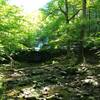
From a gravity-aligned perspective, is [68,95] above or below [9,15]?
below

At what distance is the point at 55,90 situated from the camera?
1727cm

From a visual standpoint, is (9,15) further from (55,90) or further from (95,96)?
(95,96)

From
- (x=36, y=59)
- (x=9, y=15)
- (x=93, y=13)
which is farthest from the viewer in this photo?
(x=93, y=13)

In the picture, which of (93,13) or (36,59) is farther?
(93,13)

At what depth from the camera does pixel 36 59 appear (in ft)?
132

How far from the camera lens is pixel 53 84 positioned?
1905cm

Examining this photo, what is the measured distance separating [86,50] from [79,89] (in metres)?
18.2

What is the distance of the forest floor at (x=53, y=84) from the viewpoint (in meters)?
16.0

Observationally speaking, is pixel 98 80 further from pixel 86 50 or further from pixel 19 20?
pixel 86 50

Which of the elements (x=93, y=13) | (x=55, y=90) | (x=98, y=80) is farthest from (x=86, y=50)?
(x=55, y=90)

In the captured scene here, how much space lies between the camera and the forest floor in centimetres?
1602

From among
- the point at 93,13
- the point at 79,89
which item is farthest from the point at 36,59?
the point at 79,89

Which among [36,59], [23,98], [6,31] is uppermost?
[6,31]

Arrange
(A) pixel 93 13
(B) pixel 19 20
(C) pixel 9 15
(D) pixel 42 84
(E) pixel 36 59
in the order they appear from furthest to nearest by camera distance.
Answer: (A) pixel 93 13 < (E) pixel 36 59 < (B) pixel 19 20 < (C) pixel 9 15 < (D) pixel 42 84
